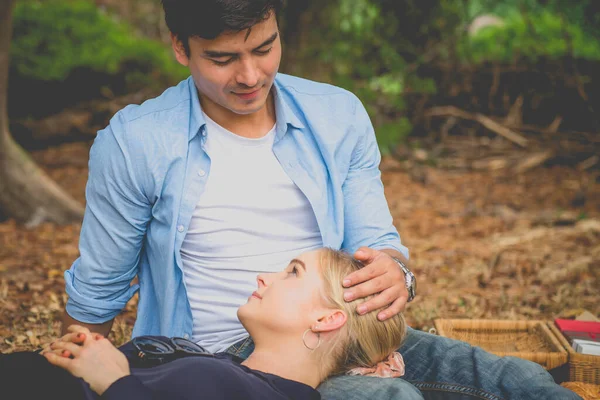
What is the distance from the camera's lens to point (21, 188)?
6.16m

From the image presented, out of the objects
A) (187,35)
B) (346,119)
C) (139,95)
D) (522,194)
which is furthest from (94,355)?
(139,95)

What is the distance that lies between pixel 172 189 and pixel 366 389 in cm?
110

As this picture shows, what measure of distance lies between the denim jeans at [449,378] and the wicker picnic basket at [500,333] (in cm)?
79

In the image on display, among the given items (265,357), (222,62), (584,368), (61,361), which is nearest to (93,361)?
(61,361)

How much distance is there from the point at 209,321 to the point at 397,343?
2.65ft

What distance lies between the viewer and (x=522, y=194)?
310 inches

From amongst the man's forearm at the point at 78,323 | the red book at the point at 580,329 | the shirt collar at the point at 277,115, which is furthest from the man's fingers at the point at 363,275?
the red book at the point at 580,329

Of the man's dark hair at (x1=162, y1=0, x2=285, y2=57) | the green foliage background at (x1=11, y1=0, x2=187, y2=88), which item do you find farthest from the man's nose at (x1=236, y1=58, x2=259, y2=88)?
the green foliage background at (x1=11, y1=0, x2=187, y2=88)

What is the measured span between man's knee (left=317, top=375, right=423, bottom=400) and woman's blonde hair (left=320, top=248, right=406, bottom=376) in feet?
0.22

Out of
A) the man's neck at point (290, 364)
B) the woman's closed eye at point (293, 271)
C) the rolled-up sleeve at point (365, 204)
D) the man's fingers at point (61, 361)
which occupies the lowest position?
the man's neck at point (290, 364)

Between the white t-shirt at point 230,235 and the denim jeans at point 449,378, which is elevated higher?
the white t-shirt at point 230,235

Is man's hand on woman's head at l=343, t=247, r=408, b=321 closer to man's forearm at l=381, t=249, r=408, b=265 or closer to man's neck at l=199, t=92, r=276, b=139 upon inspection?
man's forearm at l=381, t=249, r=408, b=265

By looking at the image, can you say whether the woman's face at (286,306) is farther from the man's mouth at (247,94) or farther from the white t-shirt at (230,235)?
the man's mouth at (247,94)

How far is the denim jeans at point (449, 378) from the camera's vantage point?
2.41 metres
